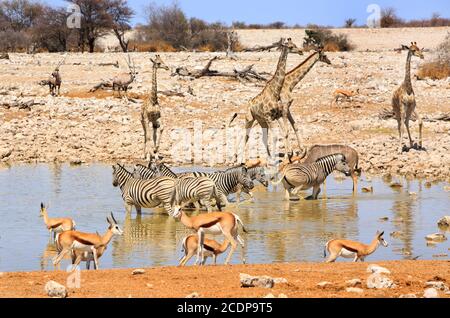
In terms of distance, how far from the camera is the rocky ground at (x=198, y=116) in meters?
18.6

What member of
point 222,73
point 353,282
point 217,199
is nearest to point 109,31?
point 222,73

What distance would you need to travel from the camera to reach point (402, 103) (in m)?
18.2

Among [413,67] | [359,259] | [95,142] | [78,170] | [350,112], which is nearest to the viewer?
[359,259]

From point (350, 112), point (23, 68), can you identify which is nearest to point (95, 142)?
point (350, 112)

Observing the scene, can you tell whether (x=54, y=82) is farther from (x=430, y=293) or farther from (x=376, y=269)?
(x=430, y=293)

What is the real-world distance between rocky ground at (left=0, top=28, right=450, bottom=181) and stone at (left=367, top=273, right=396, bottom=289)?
354 inches

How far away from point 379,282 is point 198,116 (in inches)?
583

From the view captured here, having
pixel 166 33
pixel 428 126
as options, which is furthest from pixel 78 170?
pixel 166 33

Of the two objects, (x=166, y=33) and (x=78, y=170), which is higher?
(x=166, y=33)

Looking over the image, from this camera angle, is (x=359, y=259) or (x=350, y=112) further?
(x=350, y=112)

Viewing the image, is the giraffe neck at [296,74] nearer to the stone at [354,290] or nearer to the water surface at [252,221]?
the water surface at [252,221]
